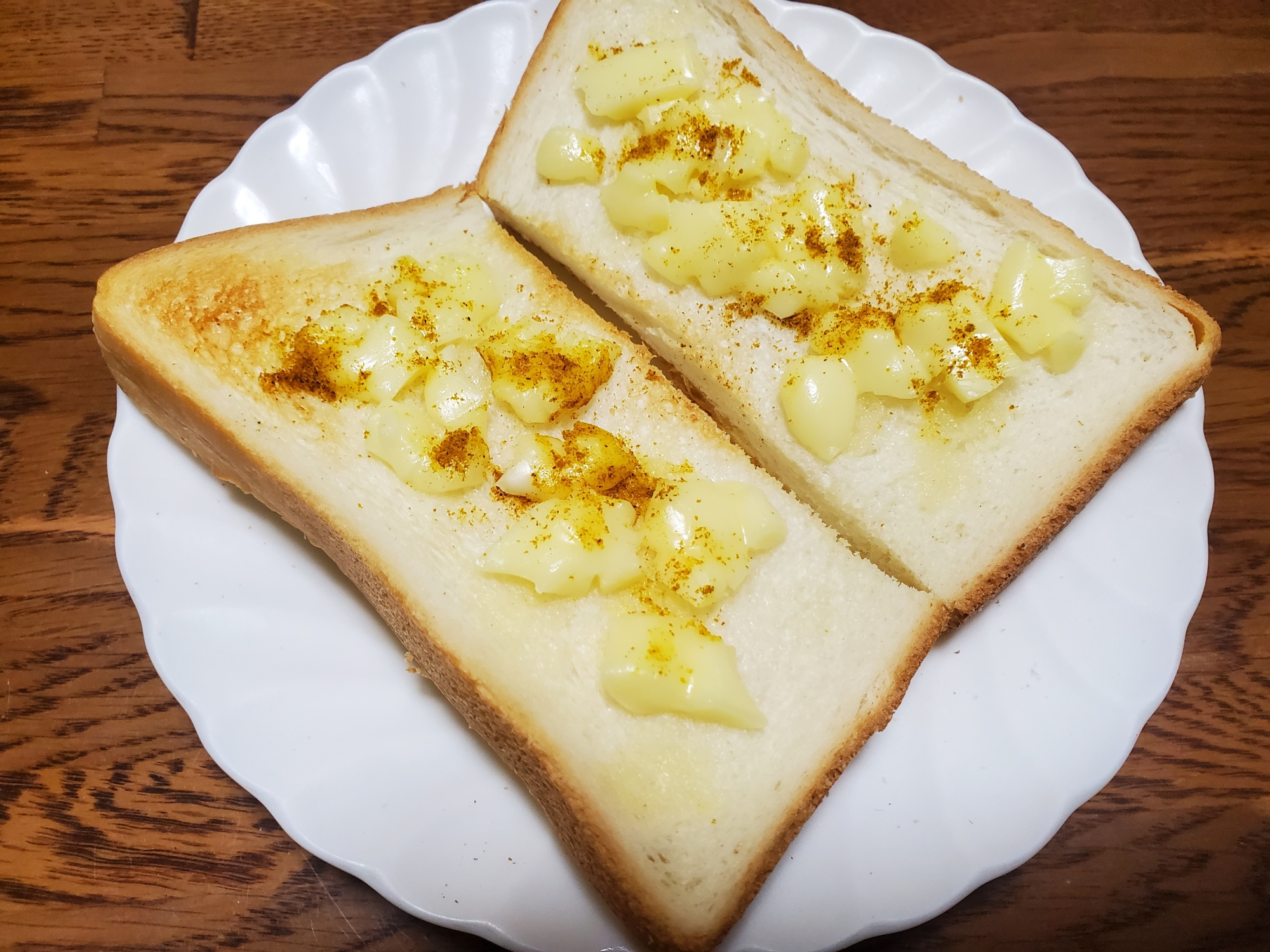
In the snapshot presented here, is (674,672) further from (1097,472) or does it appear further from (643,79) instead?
(643,79)

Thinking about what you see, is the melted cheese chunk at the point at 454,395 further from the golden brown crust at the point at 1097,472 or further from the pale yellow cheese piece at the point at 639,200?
the golden brown crust at the point at 1097,472

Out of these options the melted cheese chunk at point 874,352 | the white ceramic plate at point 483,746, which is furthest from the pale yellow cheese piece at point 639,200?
the white ceramic plate at point 483,746

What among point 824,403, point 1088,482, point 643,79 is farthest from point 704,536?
point 643,79

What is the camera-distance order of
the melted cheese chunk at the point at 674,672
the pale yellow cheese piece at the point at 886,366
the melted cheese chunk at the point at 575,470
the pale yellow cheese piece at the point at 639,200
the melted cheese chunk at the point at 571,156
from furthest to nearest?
the melted cheese chunk at the point at 571,156 < the pale yellow cheese piece at the point at 639,200 < the pale yellow cheese piece at the point at 886,366 < the melted cheese chunk at the point at 575,470 < the melted cheese chunk at the point at 674,672

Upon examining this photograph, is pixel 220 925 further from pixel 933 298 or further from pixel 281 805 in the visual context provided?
pixel 933 298

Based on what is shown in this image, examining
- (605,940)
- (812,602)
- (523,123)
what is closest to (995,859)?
(812,602)

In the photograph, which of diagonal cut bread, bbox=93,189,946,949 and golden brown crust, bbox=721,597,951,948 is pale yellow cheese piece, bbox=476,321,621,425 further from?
golden brown crust, bbox=721,597,951,948
